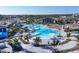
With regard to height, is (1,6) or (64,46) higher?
(1,6)

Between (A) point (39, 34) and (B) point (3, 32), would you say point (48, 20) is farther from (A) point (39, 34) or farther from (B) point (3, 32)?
(B) point (3, 32)

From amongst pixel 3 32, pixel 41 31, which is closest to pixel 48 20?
pixel 41 31

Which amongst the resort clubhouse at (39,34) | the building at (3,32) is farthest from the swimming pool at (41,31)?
the building at (3,32)

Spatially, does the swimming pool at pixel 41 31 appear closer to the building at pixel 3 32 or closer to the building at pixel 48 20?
the building at pixel 48 20

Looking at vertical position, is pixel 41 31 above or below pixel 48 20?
below

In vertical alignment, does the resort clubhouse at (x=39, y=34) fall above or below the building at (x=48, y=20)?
below

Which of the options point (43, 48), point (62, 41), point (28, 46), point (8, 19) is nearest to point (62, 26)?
point (62, 41)

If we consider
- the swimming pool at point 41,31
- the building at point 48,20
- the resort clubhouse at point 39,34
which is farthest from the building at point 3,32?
the building at point 48,20

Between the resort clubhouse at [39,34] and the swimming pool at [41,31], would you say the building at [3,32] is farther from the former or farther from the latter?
the swimming pool at [41,31]
